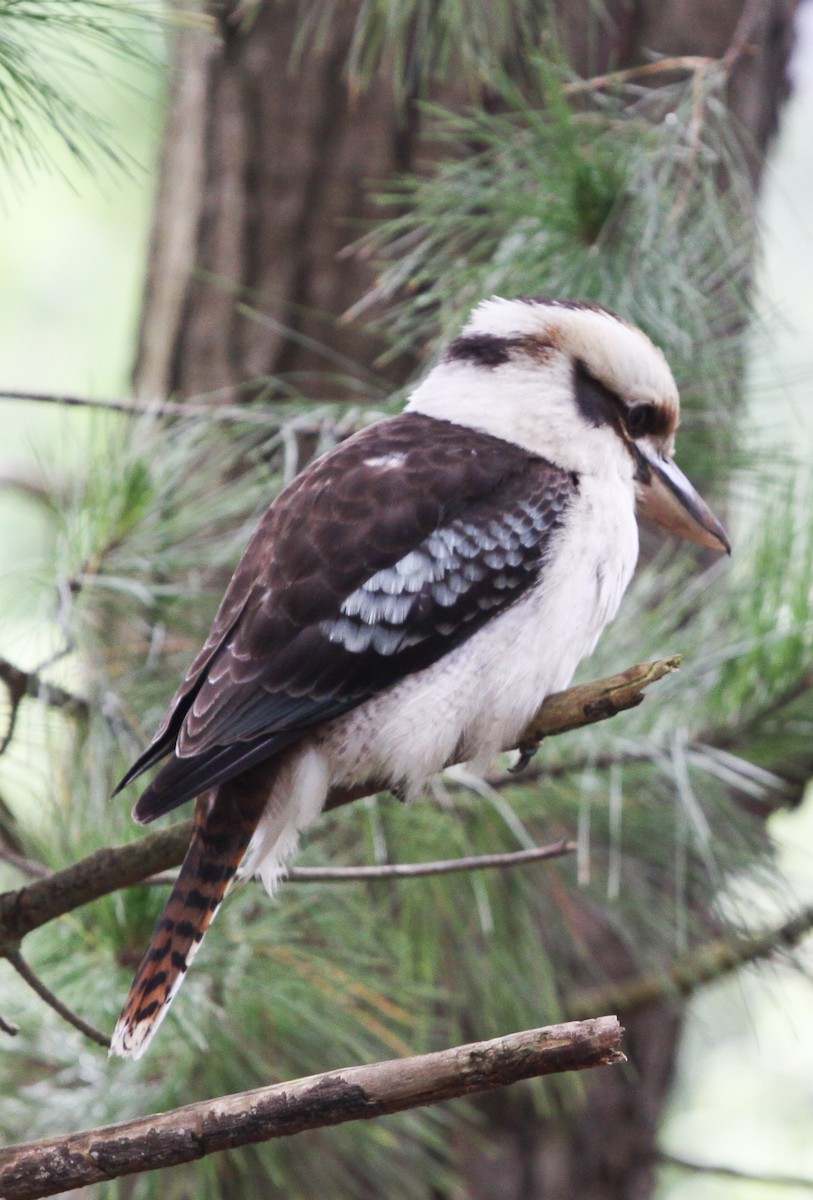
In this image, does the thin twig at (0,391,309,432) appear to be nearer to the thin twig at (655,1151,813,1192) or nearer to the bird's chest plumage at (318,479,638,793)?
the bird's chest plumage at (318,479,638,793)

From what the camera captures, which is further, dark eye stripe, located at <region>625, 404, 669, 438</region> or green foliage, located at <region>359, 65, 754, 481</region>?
green foliage, located at <region>359, 65, 754, 481</region>

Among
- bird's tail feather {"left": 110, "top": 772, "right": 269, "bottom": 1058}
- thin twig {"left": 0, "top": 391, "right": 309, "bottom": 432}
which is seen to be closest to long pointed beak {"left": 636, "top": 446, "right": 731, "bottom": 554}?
thin twig {"left": 0, "top": 391, "right": 309, "bottom": 432}

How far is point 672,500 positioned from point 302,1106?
85cm

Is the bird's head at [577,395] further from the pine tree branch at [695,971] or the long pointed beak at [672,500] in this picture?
the pine tree branch at [695,971]

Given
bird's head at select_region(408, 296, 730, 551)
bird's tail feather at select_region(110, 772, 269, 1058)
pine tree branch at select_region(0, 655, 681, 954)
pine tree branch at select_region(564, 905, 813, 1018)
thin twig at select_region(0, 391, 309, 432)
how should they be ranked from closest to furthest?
1. pine tree branch at select_region(0, 655, 681, 954)
2. bird's tail feather at select_region(110, 772, 269, 1058)
3. bird's head at select_region(408, 296, 730, 551)
4. thin twig at select_region(0, 391, 309, 432)
5. pine tree branch at select_region(564, 905, 813, 1018)

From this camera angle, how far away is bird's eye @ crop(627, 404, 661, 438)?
155 centimetres

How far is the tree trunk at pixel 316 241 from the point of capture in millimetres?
2480

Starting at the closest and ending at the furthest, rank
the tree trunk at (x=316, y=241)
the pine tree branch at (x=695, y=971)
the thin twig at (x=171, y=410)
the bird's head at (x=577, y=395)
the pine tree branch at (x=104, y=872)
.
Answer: the pine tree branch at (x=104, y=872), the bird's head at (x=577, y=395), the thin twig at (x=171, y=410), the pine tree branch at (x=695, y=971), the tree trunk at (x=316, y=241)

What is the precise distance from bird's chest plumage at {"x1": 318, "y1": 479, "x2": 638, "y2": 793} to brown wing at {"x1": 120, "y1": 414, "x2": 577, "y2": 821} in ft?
0.05

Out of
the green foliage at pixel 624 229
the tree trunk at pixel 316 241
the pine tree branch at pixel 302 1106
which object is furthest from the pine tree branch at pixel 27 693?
the tree trunk at pixel 316 241

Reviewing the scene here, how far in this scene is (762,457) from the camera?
180 cm

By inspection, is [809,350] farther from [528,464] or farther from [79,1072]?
[79,1072]

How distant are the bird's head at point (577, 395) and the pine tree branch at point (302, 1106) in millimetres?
760

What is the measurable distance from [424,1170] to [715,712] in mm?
1050
